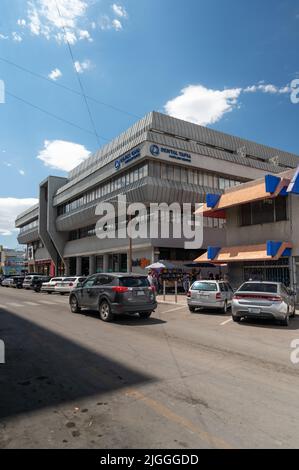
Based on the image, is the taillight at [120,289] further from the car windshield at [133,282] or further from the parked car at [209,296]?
the parked car at [209,296]

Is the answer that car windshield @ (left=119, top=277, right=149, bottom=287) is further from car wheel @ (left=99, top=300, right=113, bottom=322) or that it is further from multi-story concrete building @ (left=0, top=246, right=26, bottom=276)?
multi-story concrete building @ (left=0, top=246, right=26, bottom=276)

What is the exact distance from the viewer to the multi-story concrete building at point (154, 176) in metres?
35.0

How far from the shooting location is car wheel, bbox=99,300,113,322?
41.7 feet

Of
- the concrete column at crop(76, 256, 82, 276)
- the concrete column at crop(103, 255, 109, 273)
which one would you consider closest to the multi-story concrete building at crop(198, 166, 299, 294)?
the concrete column at crop(103, 255, 109, 273)

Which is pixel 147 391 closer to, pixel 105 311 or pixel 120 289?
pixel 120 289

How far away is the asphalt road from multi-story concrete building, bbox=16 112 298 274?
64.8ft

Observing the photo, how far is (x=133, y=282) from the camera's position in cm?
1296

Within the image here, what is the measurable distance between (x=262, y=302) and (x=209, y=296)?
398 cm

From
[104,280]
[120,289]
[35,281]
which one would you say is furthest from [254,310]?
[35,281]

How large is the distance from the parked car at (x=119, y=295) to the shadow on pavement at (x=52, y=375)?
11.4 feet

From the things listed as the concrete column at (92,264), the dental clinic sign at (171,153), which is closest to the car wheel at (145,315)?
the dental clinic sign at (171,153)

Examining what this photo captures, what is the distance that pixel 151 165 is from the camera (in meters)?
34.7

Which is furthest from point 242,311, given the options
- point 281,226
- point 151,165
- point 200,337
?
point 151,165
